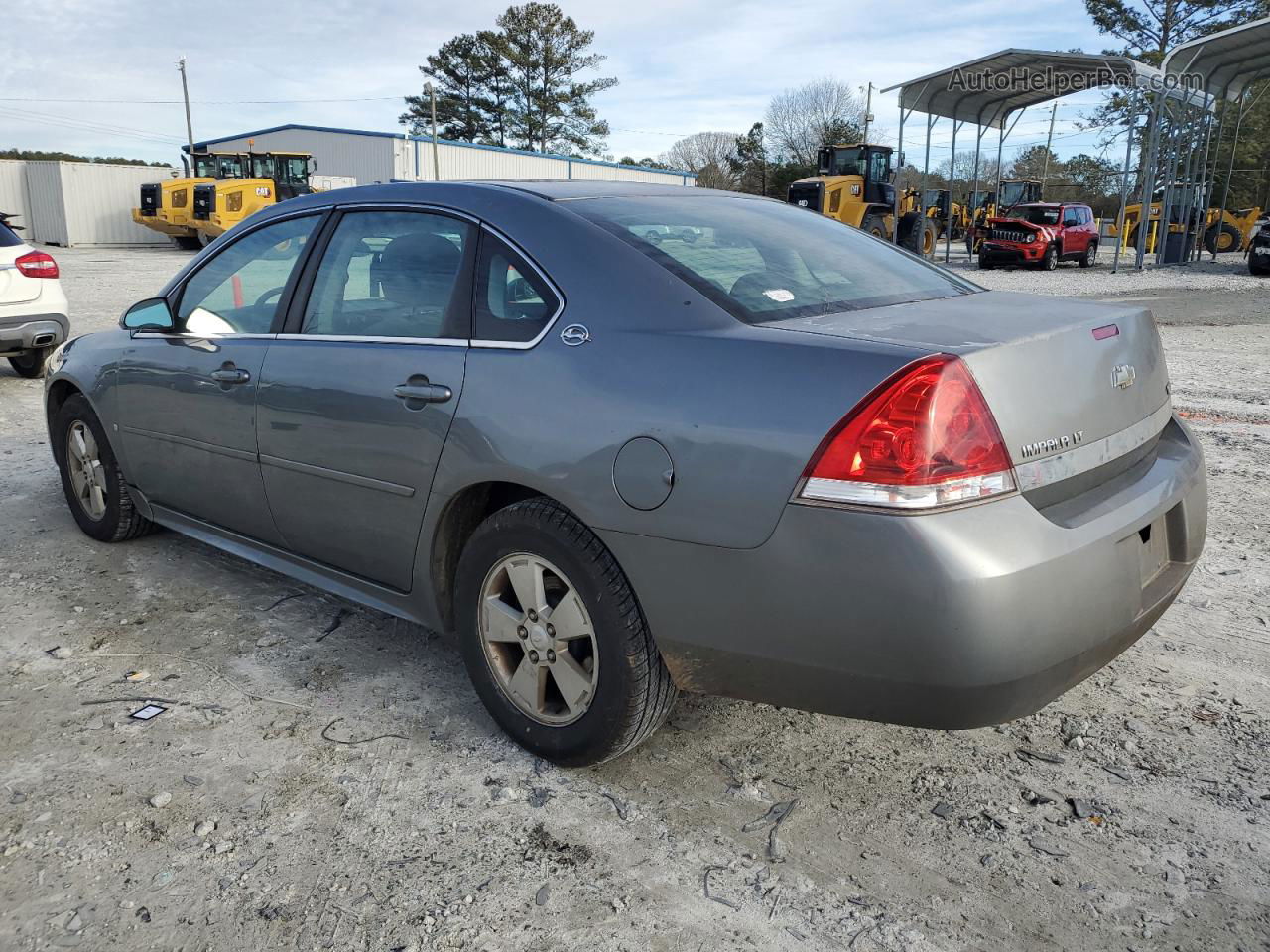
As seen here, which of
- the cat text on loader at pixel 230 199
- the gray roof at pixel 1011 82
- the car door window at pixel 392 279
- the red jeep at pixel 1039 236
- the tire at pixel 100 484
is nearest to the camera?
the car door window at pixel 392 279

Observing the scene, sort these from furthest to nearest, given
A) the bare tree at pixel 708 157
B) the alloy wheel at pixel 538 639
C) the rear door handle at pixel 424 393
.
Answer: the bare tree at pixel 708 157
the rear door handle at pixel 424 393
the alloy wheel at pixel 538 639

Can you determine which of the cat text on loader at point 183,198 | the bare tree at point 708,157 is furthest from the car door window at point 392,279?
the bare tree at point 708,157

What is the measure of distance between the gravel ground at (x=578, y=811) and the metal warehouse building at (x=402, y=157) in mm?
42508

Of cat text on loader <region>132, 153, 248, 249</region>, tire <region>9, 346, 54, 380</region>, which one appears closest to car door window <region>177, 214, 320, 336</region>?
tire <region>9, 346, 54, 380</region>

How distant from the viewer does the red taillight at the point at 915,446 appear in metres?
1.95

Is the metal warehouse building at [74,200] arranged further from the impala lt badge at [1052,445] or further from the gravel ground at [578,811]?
the impala lt badge at [1052,445]

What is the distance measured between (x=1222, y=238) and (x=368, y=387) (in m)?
32.1

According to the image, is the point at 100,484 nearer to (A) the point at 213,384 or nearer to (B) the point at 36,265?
(A) the point at 213,384

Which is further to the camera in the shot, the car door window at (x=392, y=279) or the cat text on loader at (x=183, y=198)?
the cat text on loader at (x=183, y=198)

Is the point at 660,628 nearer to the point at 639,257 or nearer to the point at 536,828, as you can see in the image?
the point at 536,828

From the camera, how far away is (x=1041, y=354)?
2176 millimetres

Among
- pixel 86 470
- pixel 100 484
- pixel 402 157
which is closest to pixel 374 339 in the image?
pixel 100 484

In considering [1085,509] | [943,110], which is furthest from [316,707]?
[943,110]

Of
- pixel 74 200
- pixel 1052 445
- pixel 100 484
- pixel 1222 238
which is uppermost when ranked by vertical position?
pixel 74 200
